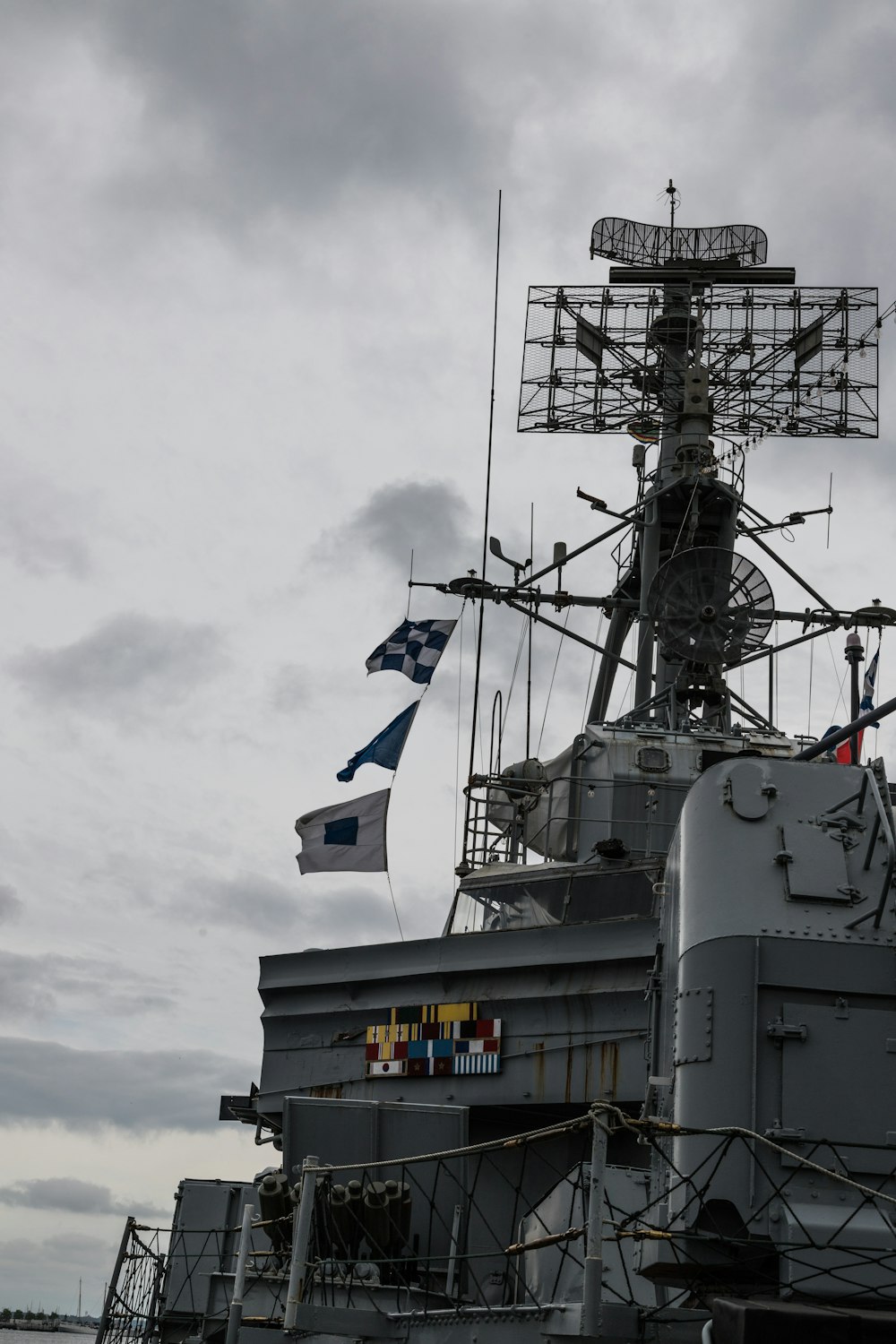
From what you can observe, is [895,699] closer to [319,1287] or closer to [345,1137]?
[319,1287]

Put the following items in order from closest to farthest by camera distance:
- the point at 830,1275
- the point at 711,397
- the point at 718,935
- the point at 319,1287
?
the point at 830,1275, the point at 718,935, the point at 319,1287, the point at 711,397

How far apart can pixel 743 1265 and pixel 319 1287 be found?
10.1 feet

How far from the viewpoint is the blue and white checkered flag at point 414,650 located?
16156 mm

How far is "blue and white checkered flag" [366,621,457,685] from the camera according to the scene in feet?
53.0

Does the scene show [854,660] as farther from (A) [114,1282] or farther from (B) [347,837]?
(A) [114,1282]

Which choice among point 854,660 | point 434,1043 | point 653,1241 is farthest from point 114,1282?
point 854,660

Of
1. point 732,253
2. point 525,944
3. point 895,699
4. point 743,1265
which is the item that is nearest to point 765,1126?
point 743,1265

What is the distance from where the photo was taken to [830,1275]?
5508 millimetres

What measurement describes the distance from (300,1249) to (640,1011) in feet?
16.0

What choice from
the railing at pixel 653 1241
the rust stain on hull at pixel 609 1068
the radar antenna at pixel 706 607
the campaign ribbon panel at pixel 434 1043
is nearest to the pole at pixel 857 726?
the railing at pixel 653 1241

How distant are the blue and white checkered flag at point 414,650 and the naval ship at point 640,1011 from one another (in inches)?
65.6

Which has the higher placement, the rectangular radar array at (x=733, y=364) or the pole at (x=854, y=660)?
the rectangular radar array at (x=733, y=364)

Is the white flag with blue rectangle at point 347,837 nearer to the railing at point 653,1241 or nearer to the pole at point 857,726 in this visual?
the railing at point 653,1241

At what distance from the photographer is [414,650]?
16.2 metres
